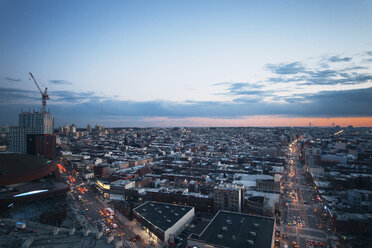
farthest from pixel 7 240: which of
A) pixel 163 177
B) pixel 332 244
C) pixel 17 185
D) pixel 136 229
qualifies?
pixel 163 177

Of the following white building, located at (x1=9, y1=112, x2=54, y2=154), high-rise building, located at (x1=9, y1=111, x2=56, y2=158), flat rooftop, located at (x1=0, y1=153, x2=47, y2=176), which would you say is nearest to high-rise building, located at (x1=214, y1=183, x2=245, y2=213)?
flat rooftop, located at (x1=0, y1=153, x2=47, y2=176)

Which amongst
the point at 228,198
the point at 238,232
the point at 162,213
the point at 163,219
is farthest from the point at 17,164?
the point at 238,232

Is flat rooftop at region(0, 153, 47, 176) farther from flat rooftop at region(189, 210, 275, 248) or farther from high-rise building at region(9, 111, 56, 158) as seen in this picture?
flat rooftop at region(189, 210, 275, 248)

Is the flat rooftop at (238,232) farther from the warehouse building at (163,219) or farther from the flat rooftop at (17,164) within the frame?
the flat rooftop at (17,164)

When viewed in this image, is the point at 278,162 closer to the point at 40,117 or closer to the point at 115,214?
the point at 115,214

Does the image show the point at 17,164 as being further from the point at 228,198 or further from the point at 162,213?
the point at 228,198

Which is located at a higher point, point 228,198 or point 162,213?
point 228,198

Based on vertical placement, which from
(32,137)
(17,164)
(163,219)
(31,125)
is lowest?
(163,219)
